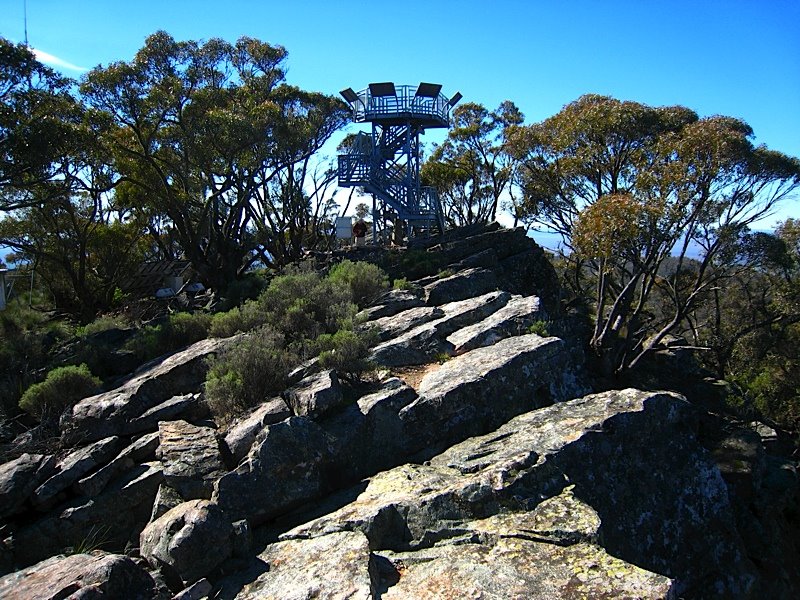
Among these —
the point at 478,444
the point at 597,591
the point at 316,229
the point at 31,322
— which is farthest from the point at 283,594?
the point at 316,229

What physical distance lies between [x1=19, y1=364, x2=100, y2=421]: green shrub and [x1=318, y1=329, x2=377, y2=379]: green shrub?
16.8 ft

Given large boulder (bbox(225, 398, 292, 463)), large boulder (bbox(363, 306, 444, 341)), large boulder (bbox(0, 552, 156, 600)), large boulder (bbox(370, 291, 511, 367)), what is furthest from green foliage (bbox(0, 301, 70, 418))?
large boulder (bbox(370, 291, 511, 367))

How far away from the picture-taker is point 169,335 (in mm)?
15039

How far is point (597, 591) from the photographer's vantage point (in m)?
5.73

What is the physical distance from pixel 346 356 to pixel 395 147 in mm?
18707

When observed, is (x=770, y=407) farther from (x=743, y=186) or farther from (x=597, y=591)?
(x=597, y=591)

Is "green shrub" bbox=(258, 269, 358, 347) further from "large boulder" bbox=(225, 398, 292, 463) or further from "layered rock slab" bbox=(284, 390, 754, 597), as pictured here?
"layered rock slab" bbox=(284, 390, 754, 597)

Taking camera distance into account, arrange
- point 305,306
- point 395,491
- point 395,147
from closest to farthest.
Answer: point 395,491 → point 305,306 → point 395,147

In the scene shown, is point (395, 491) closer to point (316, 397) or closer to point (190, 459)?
point (316, 397)

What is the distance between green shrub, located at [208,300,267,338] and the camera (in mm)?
14328

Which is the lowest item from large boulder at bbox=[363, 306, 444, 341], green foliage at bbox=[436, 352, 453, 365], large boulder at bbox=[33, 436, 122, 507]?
large boulder at bbox=[33, 436, 122, 507]

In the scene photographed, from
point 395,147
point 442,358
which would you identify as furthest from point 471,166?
point 442,358

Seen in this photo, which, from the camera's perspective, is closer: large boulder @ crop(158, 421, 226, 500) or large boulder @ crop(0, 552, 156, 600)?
large boulder @ crop(0, 552, 156, 600)

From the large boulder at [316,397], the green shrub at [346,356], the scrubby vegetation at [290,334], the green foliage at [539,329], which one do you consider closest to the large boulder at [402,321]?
the scrubby vegetation at [290,334]
